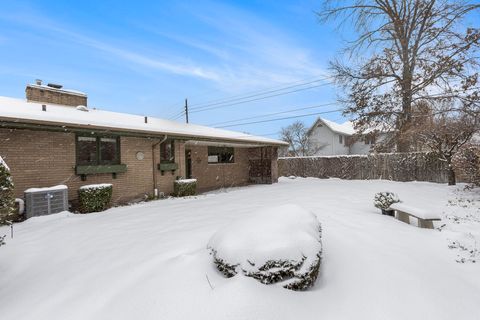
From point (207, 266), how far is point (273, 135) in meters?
39.5

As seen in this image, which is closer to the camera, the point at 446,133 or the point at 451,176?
the point at 446,133

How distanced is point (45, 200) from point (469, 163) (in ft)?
52.8

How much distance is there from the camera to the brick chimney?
1234 centimetres

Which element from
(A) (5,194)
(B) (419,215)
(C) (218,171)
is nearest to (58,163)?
(A) (5,194)

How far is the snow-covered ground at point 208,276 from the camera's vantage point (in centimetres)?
267

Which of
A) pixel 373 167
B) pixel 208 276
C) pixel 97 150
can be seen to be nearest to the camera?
pixel 208 276

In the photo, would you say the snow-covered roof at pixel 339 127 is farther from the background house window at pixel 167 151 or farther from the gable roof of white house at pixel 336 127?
the background house window at pixel 167 151

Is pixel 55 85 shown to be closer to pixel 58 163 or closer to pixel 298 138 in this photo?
pixel 58 163

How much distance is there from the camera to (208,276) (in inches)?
122

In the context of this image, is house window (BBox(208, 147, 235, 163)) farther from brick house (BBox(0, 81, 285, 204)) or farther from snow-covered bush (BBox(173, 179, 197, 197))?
snow-covered bush (BBox(173, 179, 197, 197))

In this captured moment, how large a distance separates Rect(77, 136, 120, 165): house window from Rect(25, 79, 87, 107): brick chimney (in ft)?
20.1

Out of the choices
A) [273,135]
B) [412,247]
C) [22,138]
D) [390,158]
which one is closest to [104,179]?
[22,138]

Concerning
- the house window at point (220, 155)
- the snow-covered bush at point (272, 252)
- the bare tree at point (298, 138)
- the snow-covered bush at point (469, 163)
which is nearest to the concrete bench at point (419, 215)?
the snow-covered bush at point (272, 252)

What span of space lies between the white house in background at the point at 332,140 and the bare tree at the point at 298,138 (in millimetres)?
913
